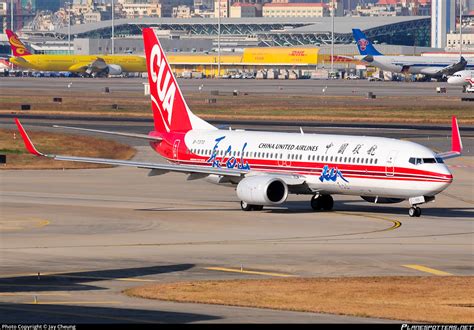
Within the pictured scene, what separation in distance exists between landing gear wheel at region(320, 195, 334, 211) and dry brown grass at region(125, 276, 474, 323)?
72.0 feet

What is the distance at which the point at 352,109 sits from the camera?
15388 cm

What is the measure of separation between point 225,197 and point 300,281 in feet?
98.3

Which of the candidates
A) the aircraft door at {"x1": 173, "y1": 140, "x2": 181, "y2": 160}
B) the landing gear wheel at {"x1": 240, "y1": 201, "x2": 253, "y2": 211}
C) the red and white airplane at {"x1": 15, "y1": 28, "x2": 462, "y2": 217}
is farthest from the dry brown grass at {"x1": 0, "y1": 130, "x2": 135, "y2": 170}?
the landing gear wheel at {"x1": 240, "y1": 201, "x2": 253, "y2": 211}

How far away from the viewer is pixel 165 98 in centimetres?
6994

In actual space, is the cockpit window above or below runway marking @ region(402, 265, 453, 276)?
above

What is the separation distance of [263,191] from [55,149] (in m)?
37.9

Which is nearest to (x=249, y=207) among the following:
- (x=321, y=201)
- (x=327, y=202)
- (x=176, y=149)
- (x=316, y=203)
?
(x=316, y=203)

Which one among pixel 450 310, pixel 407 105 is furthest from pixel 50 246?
pixel 407 105

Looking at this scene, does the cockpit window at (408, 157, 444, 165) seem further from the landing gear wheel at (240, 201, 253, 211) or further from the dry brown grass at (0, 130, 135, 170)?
the dry brown grass at (0, 130, 135, 170)

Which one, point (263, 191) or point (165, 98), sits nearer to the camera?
point (263, 191)

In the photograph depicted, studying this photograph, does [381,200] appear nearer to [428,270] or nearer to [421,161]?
[421,161]

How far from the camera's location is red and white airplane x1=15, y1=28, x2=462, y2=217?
59875mm

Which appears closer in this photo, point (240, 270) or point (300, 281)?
point (300, 281)

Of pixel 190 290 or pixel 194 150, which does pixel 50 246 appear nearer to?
pixel 190 290
